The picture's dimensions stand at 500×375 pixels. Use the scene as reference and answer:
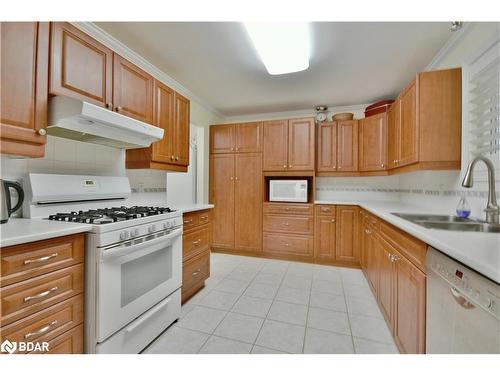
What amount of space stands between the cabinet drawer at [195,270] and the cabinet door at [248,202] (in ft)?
3.85

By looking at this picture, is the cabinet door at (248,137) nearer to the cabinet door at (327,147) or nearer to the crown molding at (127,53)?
the crown molding at (127,53)

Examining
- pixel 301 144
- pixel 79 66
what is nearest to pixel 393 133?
pixel 301 144

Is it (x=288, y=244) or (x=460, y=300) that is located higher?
(x=460, y=300)

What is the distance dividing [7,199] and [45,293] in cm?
67

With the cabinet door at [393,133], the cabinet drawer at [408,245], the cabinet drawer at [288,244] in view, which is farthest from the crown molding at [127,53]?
the cabinet drawer at [408,245]

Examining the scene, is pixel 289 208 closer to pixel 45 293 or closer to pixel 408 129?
pixel 408 129

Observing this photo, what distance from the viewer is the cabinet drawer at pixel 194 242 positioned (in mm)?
2088

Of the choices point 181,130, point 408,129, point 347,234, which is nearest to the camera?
point 408,129

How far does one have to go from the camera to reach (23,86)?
1.20m

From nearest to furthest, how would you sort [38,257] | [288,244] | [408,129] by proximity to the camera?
[38,257]
[408,129]
[288,244]

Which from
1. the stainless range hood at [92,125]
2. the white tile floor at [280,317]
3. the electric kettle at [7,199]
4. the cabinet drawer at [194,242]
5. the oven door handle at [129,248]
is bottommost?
the white tile floor at [280,317]

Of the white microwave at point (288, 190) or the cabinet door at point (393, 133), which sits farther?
the white microwave at point (288, 190)

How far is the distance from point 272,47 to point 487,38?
1.52m

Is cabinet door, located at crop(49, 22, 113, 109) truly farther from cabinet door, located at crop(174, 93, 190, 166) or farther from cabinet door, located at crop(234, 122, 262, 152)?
cabinet door, located at crop(234, 122, 262, 152)
